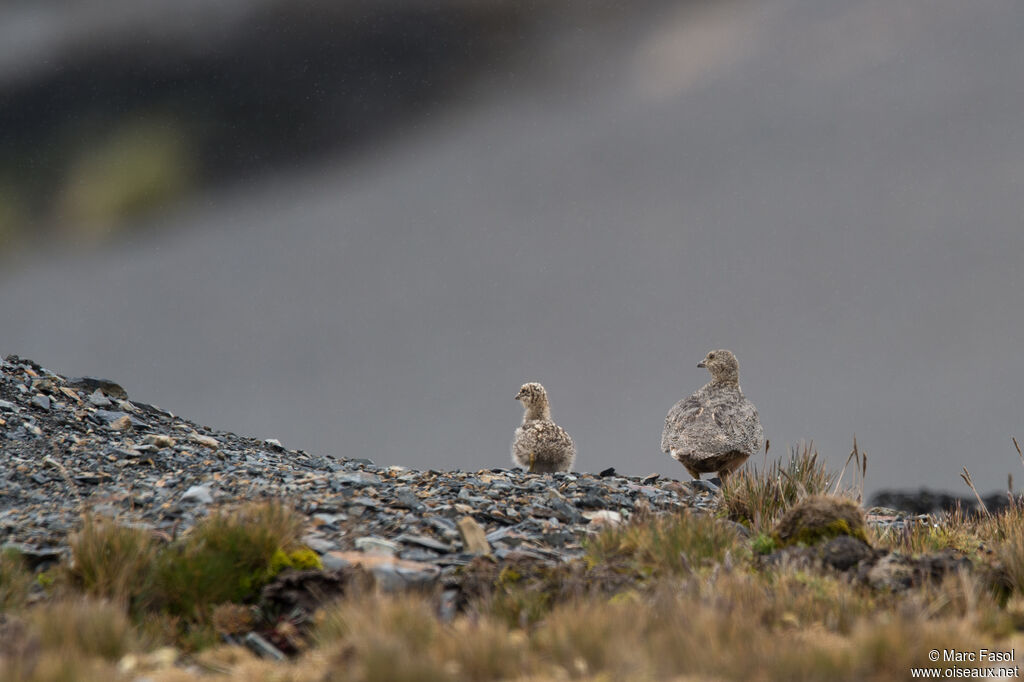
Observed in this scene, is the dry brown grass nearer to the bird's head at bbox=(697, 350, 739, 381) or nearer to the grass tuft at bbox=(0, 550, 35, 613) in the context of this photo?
the bird's head at bbox=(697, 350, 739, 381)

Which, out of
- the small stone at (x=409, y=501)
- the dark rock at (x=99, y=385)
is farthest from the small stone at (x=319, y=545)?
the dark rock at (x=99, y=385)

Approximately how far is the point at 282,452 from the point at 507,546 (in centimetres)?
797

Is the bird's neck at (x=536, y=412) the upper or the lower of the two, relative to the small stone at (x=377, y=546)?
upper

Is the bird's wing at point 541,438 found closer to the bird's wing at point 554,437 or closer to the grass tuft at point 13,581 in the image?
the bird's wing at point 554,437

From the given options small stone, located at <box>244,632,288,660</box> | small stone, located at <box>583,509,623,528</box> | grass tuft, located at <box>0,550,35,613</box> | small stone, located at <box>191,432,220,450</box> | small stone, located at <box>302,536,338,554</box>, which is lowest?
small stone, located at <box>244,632,288,660</box>

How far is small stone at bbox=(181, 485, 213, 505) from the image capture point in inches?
361

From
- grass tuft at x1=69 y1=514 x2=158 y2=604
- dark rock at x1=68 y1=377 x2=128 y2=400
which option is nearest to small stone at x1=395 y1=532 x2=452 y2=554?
grass tuft at x1=69 y1=514 x2=158 y2=604

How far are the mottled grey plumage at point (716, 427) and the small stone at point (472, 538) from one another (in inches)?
222

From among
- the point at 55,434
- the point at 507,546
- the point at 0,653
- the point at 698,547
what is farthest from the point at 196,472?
the point at 698,547

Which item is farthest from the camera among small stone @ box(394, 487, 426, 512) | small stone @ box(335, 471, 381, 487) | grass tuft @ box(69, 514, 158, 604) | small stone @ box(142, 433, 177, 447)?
small stone @ box(142, 433, 177, 447)

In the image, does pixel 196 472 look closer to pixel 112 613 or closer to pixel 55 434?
pixel 55 434

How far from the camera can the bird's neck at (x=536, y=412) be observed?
14.8 metres

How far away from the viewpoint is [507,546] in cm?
838

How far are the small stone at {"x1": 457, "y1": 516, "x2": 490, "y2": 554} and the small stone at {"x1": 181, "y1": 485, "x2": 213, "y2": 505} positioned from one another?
2.87 metres
